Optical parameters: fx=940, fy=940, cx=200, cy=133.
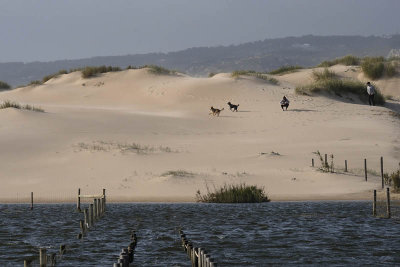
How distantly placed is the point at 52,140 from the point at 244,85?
22.0 m

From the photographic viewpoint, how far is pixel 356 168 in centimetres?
4303

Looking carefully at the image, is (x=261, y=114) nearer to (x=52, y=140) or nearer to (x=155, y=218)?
(x=52, y=140)

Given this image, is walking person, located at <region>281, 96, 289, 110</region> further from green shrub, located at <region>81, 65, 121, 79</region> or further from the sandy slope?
green shrub, located at <region>81, 65, 121, 79</region>

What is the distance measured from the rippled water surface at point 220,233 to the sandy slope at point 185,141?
3.73 metres

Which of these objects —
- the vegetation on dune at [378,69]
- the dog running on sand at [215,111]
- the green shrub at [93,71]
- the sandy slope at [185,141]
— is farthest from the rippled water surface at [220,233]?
the vegetation on dune at [378,69]

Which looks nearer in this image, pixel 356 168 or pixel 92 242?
pixel 92 242

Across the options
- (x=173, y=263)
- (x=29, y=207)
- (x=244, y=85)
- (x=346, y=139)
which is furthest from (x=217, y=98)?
(x=173, y=263)

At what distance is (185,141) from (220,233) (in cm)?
2401

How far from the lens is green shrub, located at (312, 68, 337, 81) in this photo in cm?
7549

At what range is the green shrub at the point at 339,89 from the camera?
2623 inches

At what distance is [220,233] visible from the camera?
27.2 meters

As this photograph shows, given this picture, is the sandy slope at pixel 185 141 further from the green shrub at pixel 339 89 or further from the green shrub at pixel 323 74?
the green shrub at pixel 323 74

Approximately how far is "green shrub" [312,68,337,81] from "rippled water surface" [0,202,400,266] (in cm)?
3917

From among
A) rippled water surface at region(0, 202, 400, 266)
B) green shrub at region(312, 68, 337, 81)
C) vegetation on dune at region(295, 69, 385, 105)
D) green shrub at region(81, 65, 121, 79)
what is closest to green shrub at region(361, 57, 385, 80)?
green shrub at region(312, 68, 337, 81)
